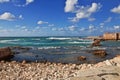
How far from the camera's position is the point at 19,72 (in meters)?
12.5

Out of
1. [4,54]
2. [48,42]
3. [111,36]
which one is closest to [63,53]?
[4,54]

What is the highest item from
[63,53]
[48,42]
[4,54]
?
[4,54]

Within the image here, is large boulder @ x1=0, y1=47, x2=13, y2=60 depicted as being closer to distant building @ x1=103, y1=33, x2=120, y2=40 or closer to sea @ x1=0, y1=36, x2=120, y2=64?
sea @ x1=0, y1=36, x2=120, y2=64

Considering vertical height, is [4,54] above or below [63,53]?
above

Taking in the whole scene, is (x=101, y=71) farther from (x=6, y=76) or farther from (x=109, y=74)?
(x=6, y=76)

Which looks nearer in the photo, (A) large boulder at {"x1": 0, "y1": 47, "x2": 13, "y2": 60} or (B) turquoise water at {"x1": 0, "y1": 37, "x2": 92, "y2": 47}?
(A) large boulder at {"x1": 0, "y1": 47, "x2": 13, "y2": 60}

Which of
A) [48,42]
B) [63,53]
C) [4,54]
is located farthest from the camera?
[48,42]

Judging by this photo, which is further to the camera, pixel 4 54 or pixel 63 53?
pixel 63 53

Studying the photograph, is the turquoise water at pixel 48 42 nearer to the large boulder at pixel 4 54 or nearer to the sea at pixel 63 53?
the sea at pixel 63 53

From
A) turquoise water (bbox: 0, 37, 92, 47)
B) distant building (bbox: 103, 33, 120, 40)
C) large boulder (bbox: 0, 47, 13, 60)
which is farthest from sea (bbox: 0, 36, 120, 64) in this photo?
distant building (bbox: 103, 33, 120, 40)

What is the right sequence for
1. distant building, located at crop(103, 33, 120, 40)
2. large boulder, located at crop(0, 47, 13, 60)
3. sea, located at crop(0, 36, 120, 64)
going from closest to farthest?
large boulder, located at crop(0, 47, 13, 60)
sea, located at crop(0, 36, 120, 64)
distant building, located at crop(103, 33, 120, 40)

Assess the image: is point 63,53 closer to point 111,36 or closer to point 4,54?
point 4,54

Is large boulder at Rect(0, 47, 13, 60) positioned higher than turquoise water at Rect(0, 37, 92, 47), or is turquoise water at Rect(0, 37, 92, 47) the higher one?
large boulder at Rect(0, 47, 13, 60)

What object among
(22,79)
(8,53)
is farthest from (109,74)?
(8,53)
